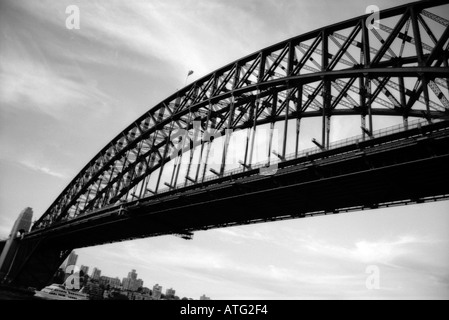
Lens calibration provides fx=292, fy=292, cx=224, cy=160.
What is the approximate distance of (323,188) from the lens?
789 inches

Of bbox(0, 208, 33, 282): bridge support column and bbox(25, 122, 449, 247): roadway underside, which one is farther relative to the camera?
bbox(0, 208, 33, 282): bridge support column

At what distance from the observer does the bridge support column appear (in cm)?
6681

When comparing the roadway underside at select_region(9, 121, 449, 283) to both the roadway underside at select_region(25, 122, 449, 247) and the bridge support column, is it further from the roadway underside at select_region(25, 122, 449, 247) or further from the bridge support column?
the bridge support column

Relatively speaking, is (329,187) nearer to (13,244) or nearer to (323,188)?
(323,188)

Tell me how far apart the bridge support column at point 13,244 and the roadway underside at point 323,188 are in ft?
171

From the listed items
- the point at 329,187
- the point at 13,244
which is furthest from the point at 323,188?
the point at 13,244

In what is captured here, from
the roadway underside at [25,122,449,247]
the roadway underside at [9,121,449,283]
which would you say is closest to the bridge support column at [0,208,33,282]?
the roadway underside at [9,121,449,283]

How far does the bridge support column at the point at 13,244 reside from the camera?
66812 mm

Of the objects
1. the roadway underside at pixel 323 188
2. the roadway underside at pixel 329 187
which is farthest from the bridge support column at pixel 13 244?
the roadway underside at pixel 329 187

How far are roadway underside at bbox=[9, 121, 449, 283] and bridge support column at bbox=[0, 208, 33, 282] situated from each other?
52153 millimetres

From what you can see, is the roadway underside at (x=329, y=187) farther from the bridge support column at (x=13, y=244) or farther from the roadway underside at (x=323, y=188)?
the bridge support column at (x=13, y=244)
